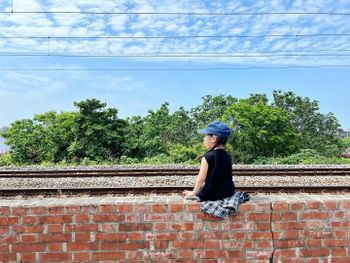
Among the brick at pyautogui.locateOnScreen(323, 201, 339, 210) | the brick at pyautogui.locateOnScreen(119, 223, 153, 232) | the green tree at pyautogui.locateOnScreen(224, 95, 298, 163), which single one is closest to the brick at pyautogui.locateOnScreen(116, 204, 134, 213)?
the brick at pyautogui.locateOnScreen(119, 223, 153, 232)

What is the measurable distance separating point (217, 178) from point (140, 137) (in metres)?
Answer: 18.7

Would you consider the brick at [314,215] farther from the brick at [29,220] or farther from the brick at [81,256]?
the brick at [29,220]

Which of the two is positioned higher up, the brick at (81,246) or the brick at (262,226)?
the brick at (262,226)


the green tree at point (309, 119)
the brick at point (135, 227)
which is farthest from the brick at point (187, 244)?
the green tree at point (309, 119)

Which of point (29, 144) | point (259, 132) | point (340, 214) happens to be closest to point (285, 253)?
point (340, 214)

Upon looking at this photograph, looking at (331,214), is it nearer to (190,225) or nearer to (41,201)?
(190,225)

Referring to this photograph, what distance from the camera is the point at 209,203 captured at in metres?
2.79

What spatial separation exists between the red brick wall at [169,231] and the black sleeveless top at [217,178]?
147 millimetres

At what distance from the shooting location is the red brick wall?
9.04ft

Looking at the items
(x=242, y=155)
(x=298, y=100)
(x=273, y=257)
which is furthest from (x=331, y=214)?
(x=298, y=100)

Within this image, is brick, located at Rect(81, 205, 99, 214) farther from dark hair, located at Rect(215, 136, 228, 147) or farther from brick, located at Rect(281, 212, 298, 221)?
brick, located at Rect(281, 212, 298, 221)

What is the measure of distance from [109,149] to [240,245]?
1762 centimetres

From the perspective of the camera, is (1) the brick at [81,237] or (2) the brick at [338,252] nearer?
(1) the brick at [81,237]

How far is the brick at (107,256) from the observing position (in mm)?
2770
